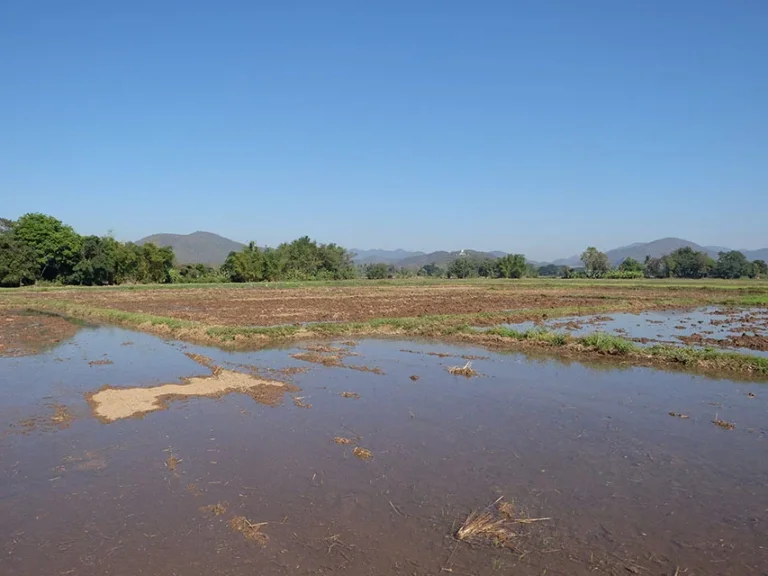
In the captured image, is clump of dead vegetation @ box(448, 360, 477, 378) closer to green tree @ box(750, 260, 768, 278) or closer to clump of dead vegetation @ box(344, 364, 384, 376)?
clump of dead vegetation @ box(344, 364, 384, 376)

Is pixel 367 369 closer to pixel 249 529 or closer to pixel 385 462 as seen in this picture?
pixel 385 462

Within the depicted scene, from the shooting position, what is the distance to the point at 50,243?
50.5 meters

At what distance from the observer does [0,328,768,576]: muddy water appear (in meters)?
4.52

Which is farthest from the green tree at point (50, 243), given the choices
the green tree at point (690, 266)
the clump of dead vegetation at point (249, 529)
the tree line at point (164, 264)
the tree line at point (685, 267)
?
the green tree at point (690, 266)

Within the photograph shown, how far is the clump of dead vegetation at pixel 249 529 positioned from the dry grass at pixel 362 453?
6.51 feet

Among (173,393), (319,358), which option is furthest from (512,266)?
(173,393)

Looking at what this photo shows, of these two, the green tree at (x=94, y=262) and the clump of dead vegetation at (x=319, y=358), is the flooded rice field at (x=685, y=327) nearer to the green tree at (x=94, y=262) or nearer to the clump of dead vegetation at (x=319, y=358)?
the clump of dead vegetation at (x=319, y=358)

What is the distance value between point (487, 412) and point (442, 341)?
8221mm

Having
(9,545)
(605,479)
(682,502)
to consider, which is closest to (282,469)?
(9,545)

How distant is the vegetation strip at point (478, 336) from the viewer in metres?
12.8

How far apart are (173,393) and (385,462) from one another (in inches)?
217

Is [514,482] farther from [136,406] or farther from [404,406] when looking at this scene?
[136,406]

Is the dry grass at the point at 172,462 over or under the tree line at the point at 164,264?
under

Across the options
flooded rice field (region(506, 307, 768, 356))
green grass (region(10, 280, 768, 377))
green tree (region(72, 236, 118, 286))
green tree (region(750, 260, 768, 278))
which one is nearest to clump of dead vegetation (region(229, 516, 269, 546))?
green grass (region(10, 280, 768, 377))
